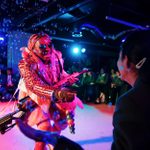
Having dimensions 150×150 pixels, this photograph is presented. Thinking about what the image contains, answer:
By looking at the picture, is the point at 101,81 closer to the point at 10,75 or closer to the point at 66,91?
the point at 10,75

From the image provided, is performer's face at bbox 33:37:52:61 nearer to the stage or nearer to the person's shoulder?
the stage

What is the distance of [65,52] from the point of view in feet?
50.3

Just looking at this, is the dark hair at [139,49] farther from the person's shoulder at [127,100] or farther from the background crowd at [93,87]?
the background crowd at [93,87]

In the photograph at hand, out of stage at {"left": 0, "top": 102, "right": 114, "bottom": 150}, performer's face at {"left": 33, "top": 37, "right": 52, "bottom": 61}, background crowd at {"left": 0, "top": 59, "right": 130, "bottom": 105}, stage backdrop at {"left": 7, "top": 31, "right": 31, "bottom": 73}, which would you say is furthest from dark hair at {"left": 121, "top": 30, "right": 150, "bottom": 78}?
stage backdrop at {"left": 7, "top": 31, "right": 31, "bottom": 73}

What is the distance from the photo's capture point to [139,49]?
1.17 m

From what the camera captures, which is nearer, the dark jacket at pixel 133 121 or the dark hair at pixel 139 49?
the dark jacket at pixel 133 121

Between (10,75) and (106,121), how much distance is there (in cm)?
503

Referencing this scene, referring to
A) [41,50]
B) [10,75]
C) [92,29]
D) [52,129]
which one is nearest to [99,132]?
[52,129]

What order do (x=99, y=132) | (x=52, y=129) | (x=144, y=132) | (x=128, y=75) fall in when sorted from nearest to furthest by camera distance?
(x=144, y=132), (x=128, y=75), (x=52, y=129), (x=99, y=132)

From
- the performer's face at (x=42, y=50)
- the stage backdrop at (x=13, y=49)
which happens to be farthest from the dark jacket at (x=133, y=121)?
the stage backdrop at (x=13, y=49)

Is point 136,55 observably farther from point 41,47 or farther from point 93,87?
point 93,87

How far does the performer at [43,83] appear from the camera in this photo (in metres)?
2.91

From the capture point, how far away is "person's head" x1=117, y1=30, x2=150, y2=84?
1.16 metres

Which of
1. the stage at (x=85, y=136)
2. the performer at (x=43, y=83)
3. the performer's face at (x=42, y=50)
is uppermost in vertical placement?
the performer's face at (x=42, y=50)
